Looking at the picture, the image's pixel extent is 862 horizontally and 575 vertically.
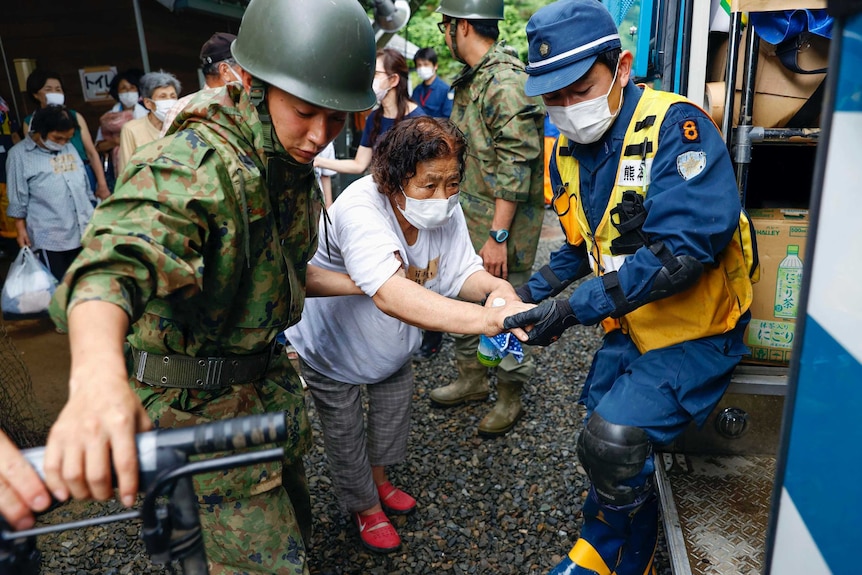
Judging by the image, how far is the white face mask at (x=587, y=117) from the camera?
2273mm

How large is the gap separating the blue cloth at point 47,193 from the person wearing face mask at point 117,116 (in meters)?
0.63

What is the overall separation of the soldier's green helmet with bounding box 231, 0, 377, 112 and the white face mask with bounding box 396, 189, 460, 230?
671 millimetres

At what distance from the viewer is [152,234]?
1.36m

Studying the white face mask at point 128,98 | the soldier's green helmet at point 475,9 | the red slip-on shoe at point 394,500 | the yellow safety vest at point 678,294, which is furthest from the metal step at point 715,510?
the white face mask at point 128,98

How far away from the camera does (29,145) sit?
510 centimetres

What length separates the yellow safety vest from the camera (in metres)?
2.17

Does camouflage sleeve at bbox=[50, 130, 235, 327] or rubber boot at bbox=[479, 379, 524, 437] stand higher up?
camouflage sleeve at bbox=[50, 130, 235, 327]

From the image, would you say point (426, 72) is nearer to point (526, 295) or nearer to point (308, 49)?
point (526, 295)

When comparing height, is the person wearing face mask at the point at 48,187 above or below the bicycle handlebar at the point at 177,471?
below

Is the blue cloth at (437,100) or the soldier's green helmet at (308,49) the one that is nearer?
the soldier's green helmet at (308,49)

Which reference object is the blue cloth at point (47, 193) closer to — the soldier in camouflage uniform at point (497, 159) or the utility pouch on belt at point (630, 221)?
the soldier in camouflage uniform at point (497, 159)

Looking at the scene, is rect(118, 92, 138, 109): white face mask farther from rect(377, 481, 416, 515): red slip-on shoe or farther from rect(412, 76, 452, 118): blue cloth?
rect(377, 481, 416, 515): red slip-on shoe

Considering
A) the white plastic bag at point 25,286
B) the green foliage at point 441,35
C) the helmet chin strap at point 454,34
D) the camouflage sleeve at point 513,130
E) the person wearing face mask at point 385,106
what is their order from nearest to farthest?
the camouflage sleeve at point 513,130 → the helmet chin strap at point 454,34 → the white plastic bag at point 25,286 → the person wearing face mask at point 385,106 → the green foliage at point 441,35

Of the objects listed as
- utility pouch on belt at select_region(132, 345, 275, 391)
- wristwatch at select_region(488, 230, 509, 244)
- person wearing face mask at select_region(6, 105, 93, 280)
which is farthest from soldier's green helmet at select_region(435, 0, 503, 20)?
person wearing face mask at select_region(6, 105, 93, 280)
